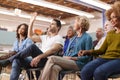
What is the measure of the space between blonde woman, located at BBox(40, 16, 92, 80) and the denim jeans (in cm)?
34

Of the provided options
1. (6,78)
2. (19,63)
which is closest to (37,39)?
(19,63)

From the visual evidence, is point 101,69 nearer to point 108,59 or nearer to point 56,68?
point 108,59

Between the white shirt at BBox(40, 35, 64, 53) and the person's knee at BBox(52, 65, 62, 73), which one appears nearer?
the person's knee at BBox(52, 65, 62, 73)

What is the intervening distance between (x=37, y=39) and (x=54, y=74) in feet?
3.34

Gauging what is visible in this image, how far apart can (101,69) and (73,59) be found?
20.8 inches

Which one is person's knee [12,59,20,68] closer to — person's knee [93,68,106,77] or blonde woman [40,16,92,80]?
blonde woman [40,16,92,80]

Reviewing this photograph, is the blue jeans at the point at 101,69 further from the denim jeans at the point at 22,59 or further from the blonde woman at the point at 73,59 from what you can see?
the denim jeans at the point at 22,59

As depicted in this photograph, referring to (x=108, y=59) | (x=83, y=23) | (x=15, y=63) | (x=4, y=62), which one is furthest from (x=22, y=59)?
(x=108, y=59)

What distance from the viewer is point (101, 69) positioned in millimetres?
1781

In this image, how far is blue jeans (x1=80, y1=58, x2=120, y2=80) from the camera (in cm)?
177

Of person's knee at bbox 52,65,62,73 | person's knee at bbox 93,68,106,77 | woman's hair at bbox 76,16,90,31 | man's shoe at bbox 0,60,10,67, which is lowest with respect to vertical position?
man's shoe at bbox 0,60,10,67

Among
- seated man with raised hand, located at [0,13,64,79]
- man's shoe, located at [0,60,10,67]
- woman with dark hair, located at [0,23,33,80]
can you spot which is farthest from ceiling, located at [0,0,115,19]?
man's shoe, located at [0,60,10,67]

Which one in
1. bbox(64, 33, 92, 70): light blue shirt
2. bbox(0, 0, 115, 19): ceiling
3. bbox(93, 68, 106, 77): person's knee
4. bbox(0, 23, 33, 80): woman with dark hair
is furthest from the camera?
bbox(0, 0, 115, 19): ceiling

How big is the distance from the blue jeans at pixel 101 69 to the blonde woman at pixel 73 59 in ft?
0.96
